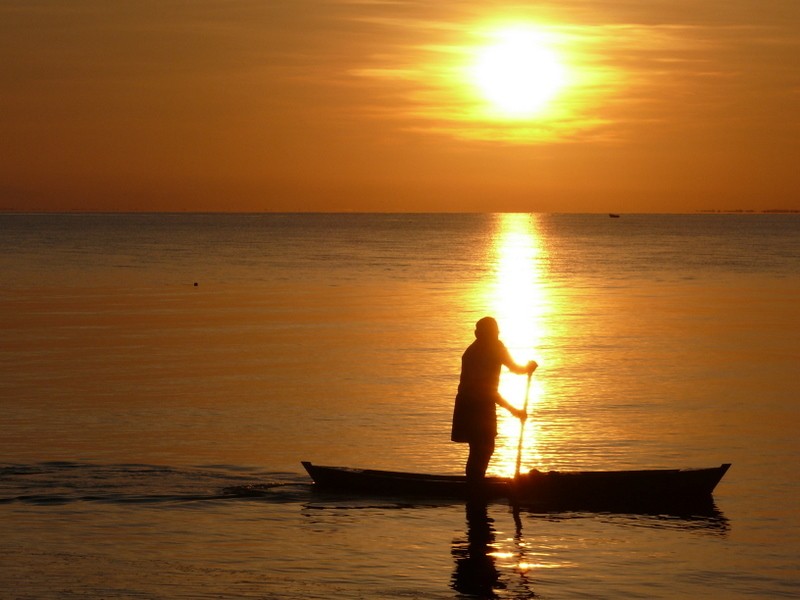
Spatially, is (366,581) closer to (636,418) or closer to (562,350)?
(636,418)

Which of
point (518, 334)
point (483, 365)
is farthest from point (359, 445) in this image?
point (518, 334)

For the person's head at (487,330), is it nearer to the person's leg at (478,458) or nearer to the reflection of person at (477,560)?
the person's leg at (478,458)

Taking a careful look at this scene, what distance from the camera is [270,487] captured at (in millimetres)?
15781

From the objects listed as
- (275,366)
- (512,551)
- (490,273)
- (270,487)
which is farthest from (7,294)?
(512,551)

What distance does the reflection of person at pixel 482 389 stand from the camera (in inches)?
550

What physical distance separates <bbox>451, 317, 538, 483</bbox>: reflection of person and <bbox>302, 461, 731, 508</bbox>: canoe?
2.29ft

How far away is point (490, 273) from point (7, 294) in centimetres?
3279

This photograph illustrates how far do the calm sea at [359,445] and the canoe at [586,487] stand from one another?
11.9 inches

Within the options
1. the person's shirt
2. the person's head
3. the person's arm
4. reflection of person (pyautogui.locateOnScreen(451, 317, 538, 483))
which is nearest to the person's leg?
reflection of person (pyautogui.locateOnScreen(451, 317, 538, 483))

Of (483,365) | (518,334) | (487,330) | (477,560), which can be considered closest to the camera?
(477,560)

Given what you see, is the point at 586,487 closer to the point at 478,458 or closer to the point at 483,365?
the point at 478,458

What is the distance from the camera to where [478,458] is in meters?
14.5

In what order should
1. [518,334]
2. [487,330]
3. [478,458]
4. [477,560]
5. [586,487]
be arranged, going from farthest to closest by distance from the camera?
[518,334] < [586,487] < [478,458] < [487,330] < [477,560]

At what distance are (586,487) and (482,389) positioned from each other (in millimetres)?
1911
